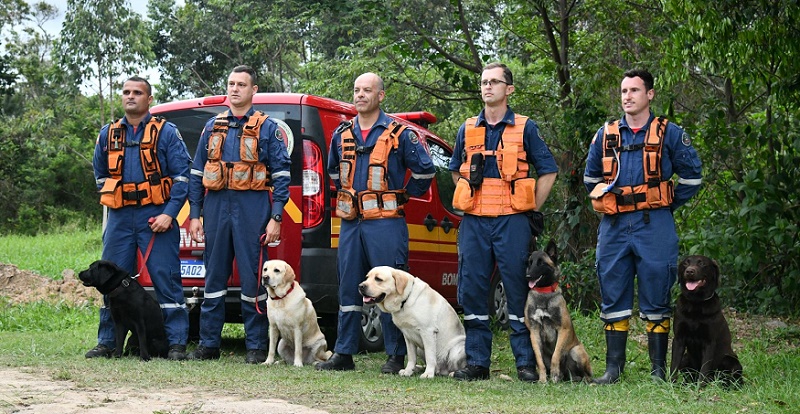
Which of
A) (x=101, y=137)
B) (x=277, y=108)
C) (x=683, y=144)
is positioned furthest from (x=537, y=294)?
(x=101, y=137)

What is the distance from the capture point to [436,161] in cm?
880

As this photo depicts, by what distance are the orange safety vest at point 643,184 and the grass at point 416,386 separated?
1.15m

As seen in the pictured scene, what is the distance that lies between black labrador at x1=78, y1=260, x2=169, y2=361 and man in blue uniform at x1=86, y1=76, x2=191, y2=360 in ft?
0.55

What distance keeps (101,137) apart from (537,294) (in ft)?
12.0

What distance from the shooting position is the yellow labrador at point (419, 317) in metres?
6.29

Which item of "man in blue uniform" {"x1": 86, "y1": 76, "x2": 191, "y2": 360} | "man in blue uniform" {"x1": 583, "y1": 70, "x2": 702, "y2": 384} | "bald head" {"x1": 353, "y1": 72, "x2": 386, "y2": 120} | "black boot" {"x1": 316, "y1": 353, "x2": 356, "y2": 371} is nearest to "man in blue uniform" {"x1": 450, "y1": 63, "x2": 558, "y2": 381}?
"man in blue uniform" {"x1": 583, "y1": 70, "x2": 702, "y2": 384}

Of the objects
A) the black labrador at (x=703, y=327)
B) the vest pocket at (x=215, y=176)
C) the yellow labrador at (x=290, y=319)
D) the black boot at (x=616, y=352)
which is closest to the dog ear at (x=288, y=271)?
the yellow labrador at (x=290, y=319)

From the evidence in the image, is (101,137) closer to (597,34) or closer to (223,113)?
(223,113)

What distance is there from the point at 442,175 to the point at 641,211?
304cm

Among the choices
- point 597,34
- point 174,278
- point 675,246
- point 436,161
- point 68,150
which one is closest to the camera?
point 675,246

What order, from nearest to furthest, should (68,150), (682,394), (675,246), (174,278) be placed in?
1. (682,394)
2. (675,246)
3. (174,278)
4. (68,150)

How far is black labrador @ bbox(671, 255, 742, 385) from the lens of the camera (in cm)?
564

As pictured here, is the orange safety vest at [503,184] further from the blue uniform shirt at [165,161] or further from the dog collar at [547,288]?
the blue uniform shirt at [165,161]

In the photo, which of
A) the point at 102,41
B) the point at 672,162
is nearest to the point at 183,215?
the point at 672,162
